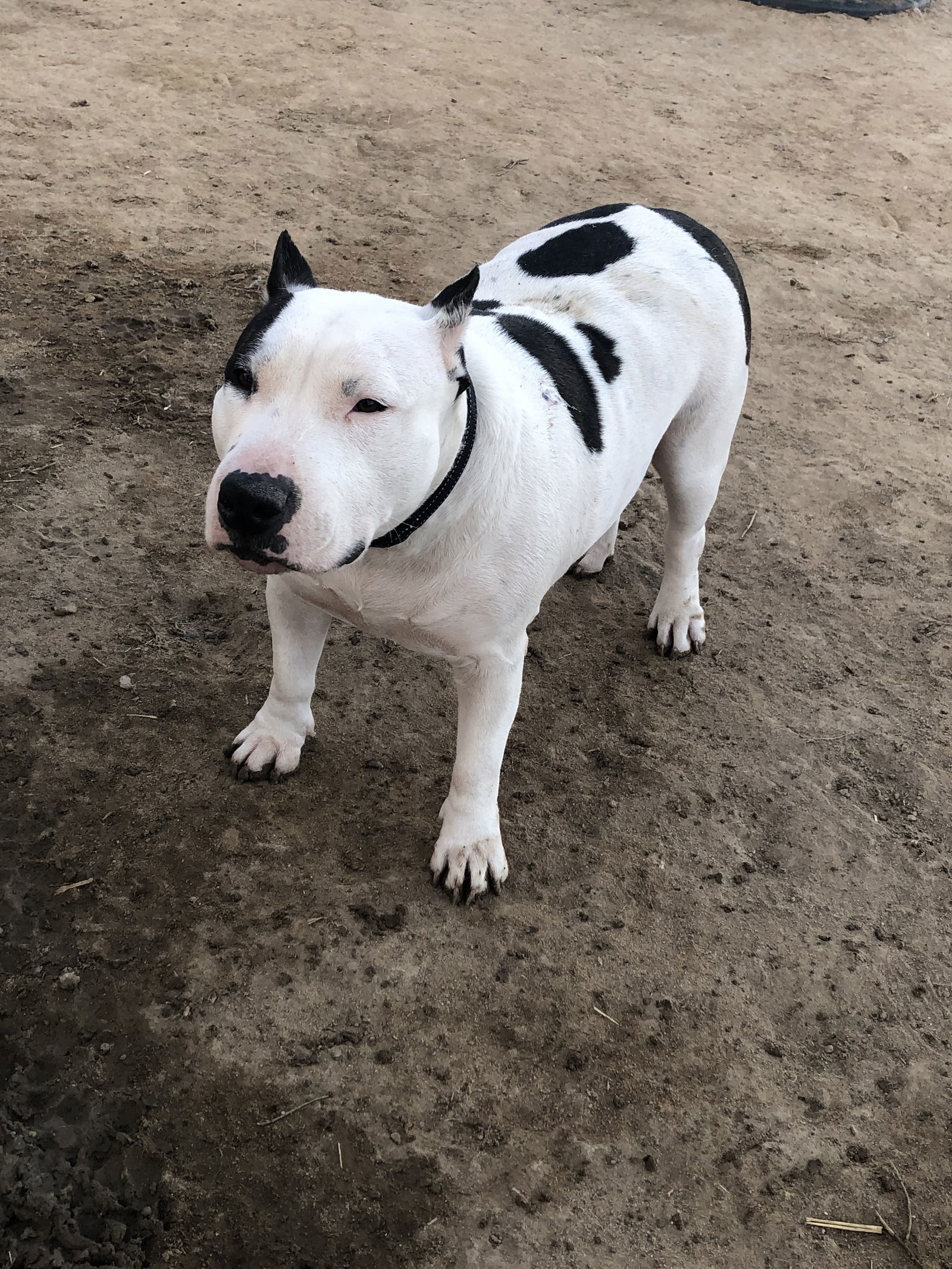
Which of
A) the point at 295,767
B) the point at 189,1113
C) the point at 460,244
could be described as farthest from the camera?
the point at 460,244

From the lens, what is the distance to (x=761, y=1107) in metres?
2.87

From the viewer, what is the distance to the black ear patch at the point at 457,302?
8.09ft

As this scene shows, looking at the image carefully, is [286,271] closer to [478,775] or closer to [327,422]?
[327,422]

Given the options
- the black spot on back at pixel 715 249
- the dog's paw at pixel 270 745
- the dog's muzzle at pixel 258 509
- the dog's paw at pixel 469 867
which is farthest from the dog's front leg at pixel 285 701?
the black spot on back at pixel 715 249

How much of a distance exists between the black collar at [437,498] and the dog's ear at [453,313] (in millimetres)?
163

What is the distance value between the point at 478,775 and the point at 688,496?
4.77ft

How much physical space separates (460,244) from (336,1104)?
5464mm

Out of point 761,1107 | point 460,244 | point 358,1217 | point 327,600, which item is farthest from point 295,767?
point 460,244

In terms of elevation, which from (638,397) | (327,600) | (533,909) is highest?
(638,397)

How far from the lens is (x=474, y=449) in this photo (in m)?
2.75

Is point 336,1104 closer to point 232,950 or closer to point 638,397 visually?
point 232,950

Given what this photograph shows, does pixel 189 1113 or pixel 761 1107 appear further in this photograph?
pixel 761 1107

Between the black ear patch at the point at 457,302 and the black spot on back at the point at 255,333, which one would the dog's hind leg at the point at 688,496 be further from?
the black spot on back at the point at 255,333

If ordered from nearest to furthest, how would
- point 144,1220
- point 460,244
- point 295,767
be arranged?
point 144,1220 < point 295,767 < point 460,244
